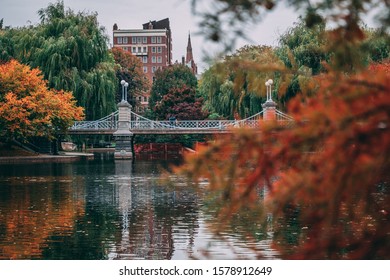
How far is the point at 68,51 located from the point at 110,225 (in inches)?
961

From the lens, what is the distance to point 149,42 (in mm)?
73250

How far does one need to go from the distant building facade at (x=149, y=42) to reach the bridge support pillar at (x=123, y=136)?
27.5m

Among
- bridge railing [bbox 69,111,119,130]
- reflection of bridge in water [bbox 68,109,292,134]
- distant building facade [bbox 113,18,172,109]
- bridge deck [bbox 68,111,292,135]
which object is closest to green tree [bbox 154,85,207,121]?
reflection of bridge in water [bbox 68,109,292,134]

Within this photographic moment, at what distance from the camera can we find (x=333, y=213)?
2496 mm

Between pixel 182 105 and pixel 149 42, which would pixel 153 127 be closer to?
pixel 182 105

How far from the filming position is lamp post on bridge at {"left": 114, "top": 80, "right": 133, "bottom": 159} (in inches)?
1420

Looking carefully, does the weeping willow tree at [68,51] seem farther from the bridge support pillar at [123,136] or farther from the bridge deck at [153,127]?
the bridge support pillar at [123,136]

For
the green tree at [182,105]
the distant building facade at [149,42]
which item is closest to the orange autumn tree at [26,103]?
the green tree at [182,105]

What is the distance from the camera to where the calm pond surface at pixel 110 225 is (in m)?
7.72

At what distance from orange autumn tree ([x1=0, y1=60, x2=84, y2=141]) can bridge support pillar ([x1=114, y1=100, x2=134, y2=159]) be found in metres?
4.37

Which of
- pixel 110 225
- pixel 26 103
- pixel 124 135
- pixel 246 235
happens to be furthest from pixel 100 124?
pixel 246 235
